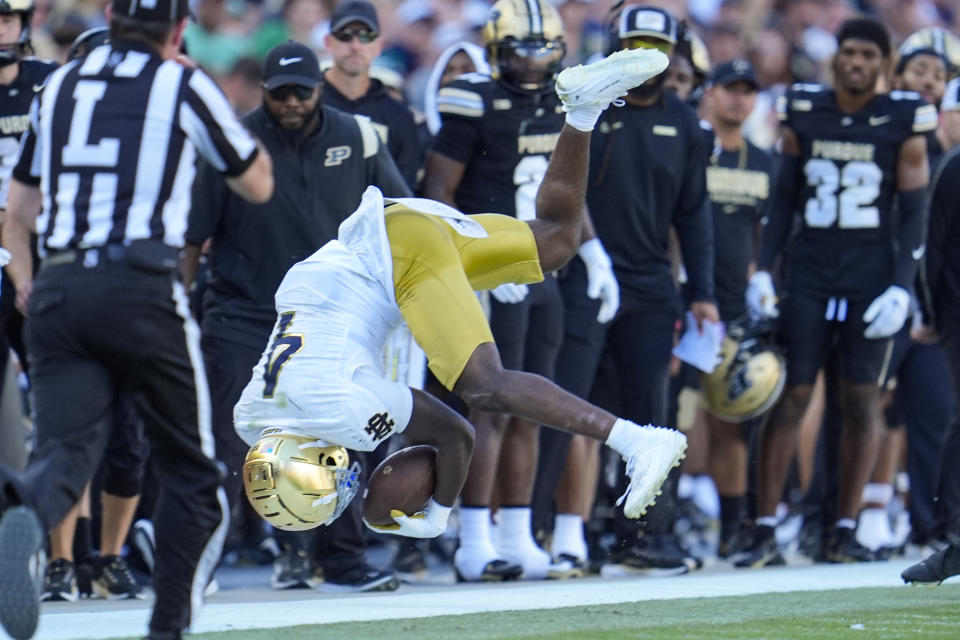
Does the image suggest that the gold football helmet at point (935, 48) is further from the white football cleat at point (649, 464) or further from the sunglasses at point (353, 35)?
the white football cleat at point (649, 464)

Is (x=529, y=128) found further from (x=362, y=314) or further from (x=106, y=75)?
(x=106, y=75)

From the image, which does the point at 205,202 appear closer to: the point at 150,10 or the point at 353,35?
the point at 353,35

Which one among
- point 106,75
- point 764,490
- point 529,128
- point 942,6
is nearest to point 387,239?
point 106,75

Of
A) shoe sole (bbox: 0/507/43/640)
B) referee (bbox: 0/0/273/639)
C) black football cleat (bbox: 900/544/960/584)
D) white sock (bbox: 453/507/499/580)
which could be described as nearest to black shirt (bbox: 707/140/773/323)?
white sock (bbox: 453/507/499/580)

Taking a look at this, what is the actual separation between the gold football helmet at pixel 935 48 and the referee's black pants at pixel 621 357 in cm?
258

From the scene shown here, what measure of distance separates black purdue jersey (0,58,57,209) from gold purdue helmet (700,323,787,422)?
11.5 feet

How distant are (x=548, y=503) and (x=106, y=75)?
3860 mm

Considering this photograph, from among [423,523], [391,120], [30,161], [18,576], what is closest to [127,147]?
[30,161]

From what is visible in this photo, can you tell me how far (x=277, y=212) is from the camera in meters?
6.84

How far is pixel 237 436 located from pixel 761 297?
10.6 feet

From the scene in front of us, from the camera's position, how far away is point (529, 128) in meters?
7.52

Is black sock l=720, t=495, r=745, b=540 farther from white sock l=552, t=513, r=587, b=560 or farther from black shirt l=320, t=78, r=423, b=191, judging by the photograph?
black shirt l=320, t=78, r=423, b=191

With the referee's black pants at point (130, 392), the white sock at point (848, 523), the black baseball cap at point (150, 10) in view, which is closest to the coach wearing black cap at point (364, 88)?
the white sock at point (848, 523)

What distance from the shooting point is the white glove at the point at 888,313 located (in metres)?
8.07
